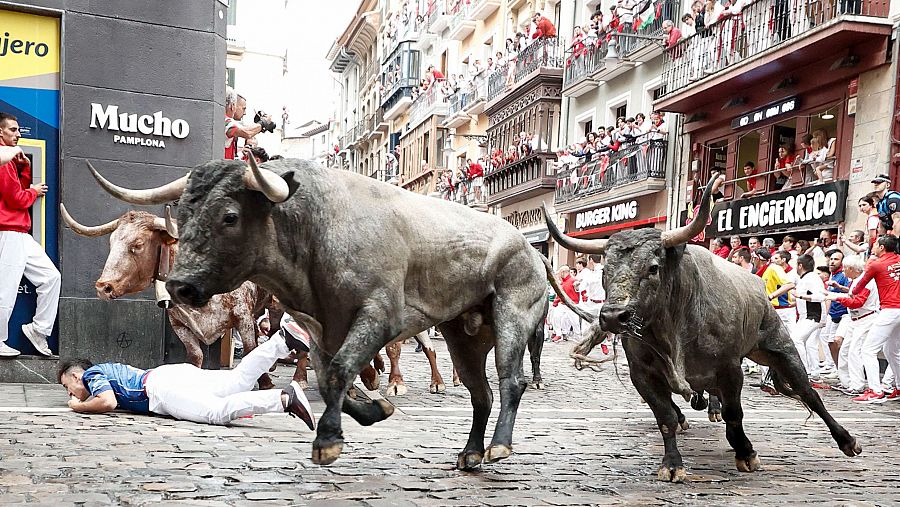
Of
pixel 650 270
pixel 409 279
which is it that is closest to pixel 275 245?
pixel 409 279

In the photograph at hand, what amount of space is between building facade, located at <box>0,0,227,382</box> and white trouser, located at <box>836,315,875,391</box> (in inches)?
339

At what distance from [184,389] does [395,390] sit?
3313mm

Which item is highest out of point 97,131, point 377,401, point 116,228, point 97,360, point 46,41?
point 46,41

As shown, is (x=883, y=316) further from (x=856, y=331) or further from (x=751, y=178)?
(x=751, y=178)

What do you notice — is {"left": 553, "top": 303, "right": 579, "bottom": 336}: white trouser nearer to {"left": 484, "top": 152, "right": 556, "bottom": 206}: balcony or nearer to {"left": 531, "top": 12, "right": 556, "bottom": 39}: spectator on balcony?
{"left": 484, "top": 152, "right": 556, "bottom": 206}: balcony

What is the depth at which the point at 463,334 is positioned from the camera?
6.65 meters

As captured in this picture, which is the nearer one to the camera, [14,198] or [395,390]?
[14,198]

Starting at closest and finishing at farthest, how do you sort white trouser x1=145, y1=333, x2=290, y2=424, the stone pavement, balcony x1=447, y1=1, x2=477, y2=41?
the stone pavement < white trouser x1=145, y1=333, x2=290, y2=424 < balcony x1=447, y1=1, x2=477, y2=41

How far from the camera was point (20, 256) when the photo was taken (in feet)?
33.3

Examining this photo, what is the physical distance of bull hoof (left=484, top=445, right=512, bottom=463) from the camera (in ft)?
19.1

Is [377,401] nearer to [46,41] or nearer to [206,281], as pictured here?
[206,281]

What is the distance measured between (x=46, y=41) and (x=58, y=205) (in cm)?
181

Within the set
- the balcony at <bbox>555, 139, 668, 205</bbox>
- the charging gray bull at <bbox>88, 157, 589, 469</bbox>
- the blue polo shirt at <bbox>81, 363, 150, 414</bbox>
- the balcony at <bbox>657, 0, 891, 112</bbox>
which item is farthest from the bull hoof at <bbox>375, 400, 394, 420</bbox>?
the balcony at <bbox>555, 139, 668, 205</bbox>

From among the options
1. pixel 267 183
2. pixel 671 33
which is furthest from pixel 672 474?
pixel 671 33
